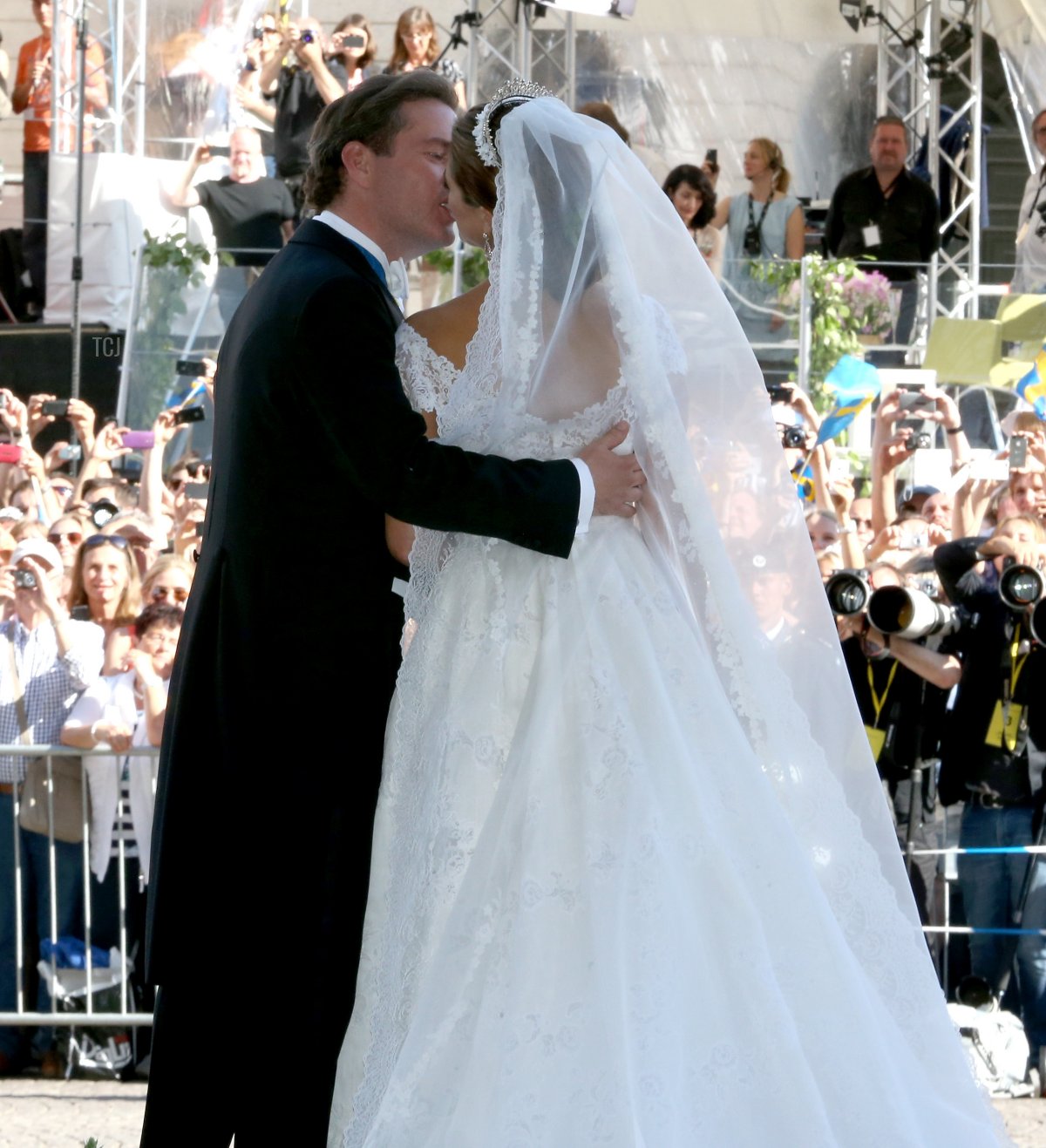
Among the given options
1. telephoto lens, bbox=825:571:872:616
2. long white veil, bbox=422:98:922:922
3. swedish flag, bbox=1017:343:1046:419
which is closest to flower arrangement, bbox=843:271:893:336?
swedish flag, bbox=1017:343:1046:419

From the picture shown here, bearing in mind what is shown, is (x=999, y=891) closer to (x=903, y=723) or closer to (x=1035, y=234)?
(x=903, y=723)

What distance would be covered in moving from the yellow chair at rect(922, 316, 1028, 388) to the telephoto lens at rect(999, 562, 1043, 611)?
10.1 feet

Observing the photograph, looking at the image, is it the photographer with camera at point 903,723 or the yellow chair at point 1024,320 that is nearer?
the photographer with camera at point 903,723

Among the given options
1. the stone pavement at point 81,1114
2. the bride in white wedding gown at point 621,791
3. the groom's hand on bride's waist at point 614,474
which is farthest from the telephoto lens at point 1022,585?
the groom's hand on bride's waist at point 614,474

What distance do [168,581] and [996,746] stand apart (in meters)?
2.64

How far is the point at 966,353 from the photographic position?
8.12 metres

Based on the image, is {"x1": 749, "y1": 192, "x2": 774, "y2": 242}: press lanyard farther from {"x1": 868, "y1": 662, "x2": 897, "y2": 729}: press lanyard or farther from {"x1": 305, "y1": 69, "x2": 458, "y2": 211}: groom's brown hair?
{"x1": 305, "y1": 69, "x2": 458, "y2": 211}: groom's brown hair

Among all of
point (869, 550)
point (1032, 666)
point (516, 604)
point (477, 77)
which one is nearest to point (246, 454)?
point (516, 604)

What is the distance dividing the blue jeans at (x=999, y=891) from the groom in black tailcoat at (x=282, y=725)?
3.02m

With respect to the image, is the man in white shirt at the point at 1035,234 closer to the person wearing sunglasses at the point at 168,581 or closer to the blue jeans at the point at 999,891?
the blue jeans at the point at 999,891

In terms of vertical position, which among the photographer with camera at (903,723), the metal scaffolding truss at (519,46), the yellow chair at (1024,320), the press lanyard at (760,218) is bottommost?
the photographer with camera at (903,723)

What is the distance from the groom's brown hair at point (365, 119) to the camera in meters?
3.09

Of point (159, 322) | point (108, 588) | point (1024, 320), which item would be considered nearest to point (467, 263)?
point (159, 322)

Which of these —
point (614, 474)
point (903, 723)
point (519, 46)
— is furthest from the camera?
point (519, 46)
